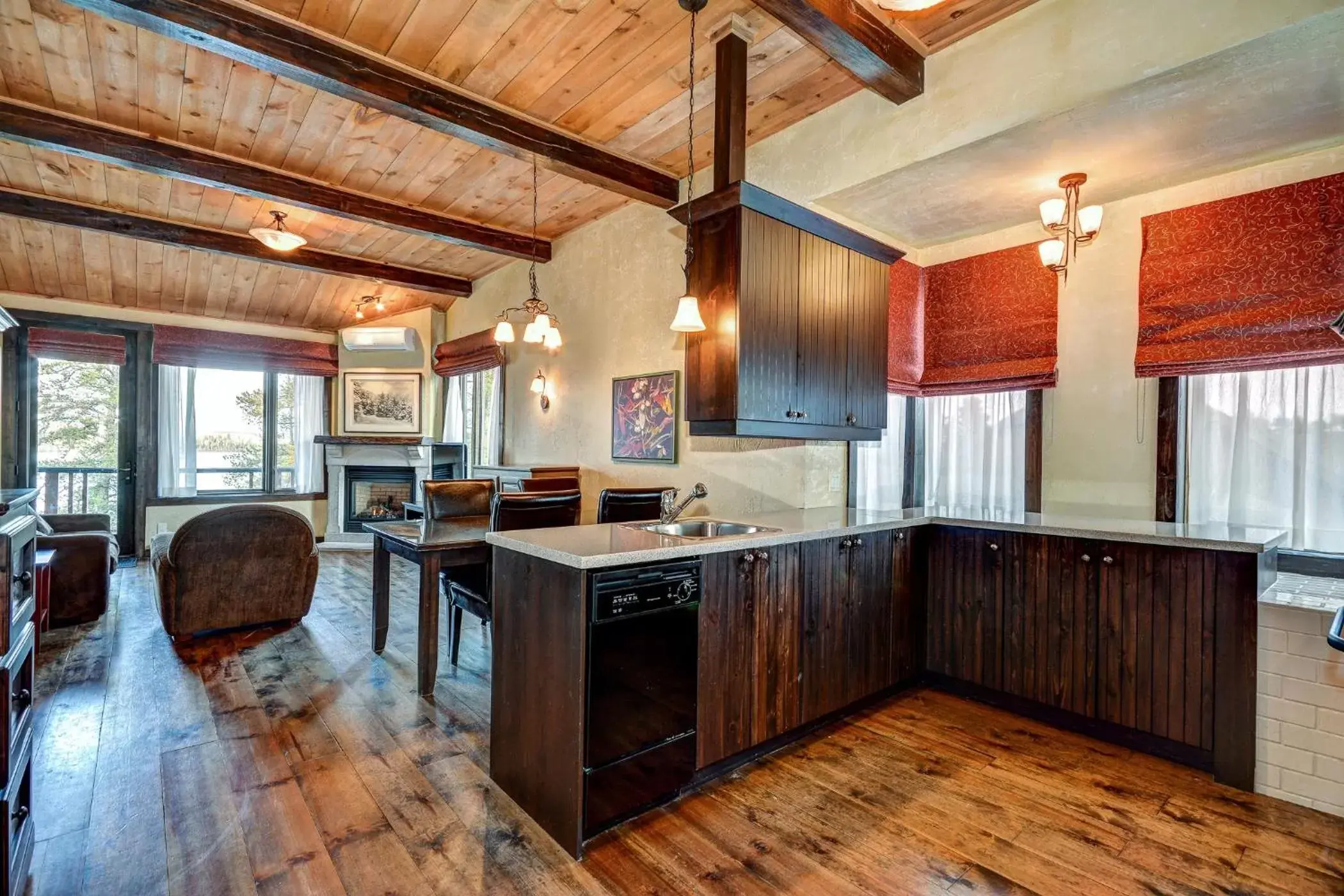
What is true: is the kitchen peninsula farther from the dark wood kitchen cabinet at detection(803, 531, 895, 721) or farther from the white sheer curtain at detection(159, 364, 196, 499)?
the white sheer curtain at detection(159, 364, 196, 499)

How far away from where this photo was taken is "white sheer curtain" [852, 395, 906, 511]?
383cm

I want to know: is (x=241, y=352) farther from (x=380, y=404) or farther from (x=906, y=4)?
(x=906, y=4)

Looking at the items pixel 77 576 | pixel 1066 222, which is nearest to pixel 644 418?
pixel 1066 222

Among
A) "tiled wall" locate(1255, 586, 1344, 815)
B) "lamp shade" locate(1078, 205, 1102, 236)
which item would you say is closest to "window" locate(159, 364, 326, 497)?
"lamp shade" locate(1078, 205, 1102, 236)

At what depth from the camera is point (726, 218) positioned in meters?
2.81

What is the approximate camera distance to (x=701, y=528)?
10.1 feet

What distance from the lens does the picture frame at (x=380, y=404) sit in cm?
738

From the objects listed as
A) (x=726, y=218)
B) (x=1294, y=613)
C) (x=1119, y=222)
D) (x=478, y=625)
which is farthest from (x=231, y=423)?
(x=1294, y=613)

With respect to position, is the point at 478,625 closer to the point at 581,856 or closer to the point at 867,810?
the point at 581,856

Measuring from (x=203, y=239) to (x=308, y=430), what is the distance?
287 cm

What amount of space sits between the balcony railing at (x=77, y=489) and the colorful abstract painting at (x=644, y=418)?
562cm

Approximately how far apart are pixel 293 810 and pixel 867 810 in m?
1.98

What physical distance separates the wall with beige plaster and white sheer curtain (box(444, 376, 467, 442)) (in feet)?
4.06

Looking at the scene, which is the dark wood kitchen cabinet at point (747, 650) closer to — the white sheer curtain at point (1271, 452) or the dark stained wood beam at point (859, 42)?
the dark stained wood beam at point (859, 42)
